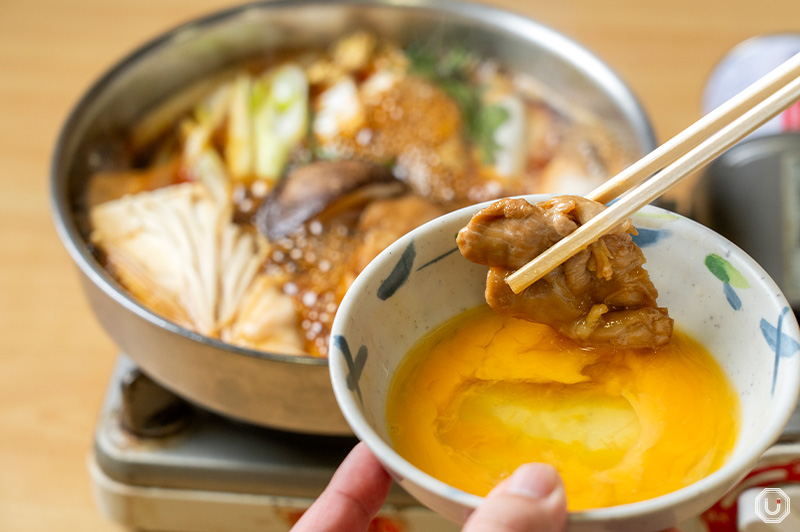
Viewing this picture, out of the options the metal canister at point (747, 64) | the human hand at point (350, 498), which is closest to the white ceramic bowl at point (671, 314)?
the human hand at point (350, 498)

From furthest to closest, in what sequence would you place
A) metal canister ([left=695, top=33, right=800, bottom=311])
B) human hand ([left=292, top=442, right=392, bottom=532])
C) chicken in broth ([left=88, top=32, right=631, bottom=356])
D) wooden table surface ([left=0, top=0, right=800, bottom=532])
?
wooden table surface ([left=0, top=0, right=800, bottom=532])
chicken in broth ([left=88, top=32, right=631, bottom=356])
metal canister ([left=695, top=33, right=800, bottom=311])
human hand ([left=292, top=442, right=392, bottom=532])

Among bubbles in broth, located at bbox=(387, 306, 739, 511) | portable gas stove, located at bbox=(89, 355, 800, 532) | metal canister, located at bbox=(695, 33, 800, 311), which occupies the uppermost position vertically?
bubbles in broth, located at bbox=(387, 306, 739, 511)

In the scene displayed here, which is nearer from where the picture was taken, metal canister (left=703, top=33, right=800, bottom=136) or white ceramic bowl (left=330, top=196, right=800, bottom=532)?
white ceramic bowl (left=330, top=196, right=800, bottom=532)

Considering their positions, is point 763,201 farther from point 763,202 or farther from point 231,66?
point 231,66

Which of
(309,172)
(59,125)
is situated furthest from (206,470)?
(59,125)

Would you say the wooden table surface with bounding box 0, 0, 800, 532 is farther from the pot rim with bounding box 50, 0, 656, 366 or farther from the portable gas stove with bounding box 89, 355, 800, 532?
the pot rim with bounding box 50, 0, 656, 366

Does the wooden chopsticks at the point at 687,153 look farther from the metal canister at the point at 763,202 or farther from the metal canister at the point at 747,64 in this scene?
the metal canister at the point at 747,64
